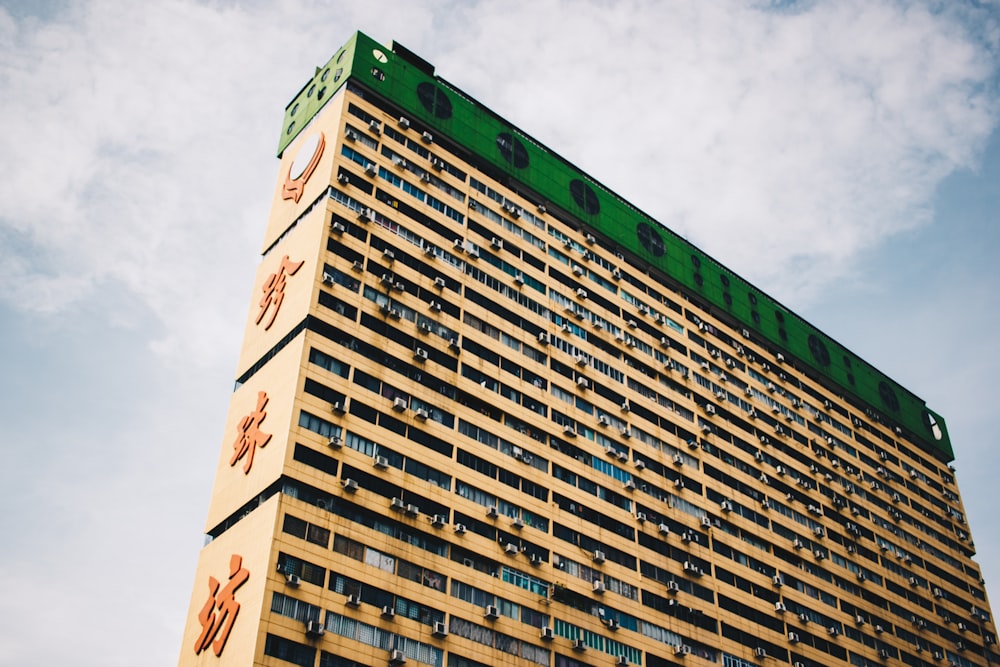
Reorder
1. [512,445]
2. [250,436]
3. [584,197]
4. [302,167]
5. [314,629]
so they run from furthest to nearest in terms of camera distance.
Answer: [584,197], [302,167], [512,445], [250,436], [314,629]

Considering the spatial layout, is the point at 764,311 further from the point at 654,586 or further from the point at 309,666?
the point at 309,666

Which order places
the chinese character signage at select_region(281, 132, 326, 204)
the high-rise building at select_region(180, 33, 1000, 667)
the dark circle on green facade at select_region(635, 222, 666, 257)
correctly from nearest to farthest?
the high-rise building at select_region(180, 33, 1000, 667), the chinese character signage at select_region(281, 132, 326, 204), the dark circle on green facade at select_region(635, 222, 666, 257)

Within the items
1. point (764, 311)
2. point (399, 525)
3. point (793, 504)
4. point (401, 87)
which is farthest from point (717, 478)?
point (401, 87)

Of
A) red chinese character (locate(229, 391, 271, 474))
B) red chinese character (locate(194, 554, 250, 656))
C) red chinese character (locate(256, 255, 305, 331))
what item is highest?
red chinese character (locate(256, 255, 305, 331))

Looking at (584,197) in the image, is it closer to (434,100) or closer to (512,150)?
(512,150)

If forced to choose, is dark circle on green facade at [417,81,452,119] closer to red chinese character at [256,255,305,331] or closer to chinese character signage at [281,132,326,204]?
chinese character signage at [281,132,326,204]

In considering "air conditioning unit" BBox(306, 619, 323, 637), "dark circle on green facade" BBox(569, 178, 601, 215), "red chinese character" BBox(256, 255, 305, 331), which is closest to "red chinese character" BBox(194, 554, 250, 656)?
"air conditioning unit" BBox(306, 619, 323, 637)

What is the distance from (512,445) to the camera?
60.5 m

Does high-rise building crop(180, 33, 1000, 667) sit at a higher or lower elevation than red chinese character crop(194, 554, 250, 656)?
higher

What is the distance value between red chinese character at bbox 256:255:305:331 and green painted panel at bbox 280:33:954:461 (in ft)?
44.6

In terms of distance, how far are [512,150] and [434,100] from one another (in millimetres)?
7055

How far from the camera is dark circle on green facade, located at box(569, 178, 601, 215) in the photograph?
77688 mm

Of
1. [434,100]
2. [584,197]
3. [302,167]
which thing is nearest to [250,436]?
[302,167]

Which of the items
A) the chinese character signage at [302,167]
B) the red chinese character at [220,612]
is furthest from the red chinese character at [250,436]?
the chinese character signage at [302,167]
